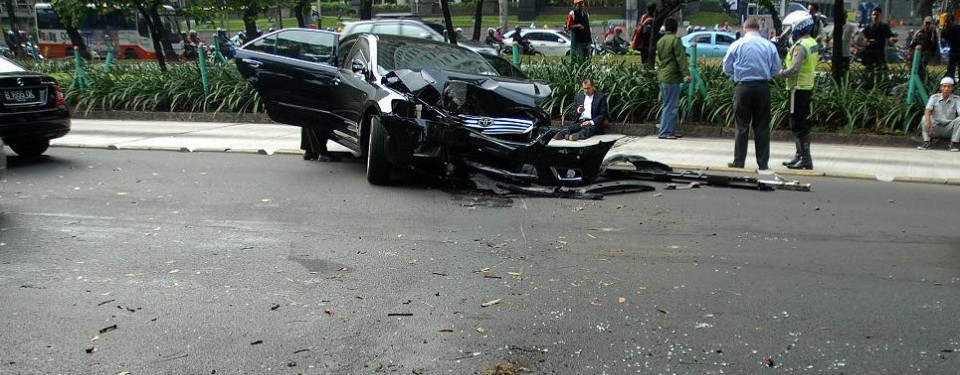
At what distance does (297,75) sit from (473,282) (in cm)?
582

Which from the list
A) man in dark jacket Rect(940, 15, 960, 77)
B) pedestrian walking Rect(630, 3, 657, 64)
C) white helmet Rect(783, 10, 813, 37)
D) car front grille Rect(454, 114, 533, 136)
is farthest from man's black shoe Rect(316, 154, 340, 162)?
A: man in dark jacket Rect(940, 15, 960, 77)

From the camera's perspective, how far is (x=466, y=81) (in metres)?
9.28

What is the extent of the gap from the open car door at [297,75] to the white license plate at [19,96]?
2.43 metres

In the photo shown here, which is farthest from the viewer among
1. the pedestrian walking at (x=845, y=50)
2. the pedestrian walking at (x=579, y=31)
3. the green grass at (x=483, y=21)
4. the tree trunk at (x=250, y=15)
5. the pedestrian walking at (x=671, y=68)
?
the green grass at (x=483, y=21)

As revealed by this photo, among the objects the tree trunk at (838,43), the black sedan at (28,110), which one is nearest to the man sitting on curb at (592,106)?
the tree trunk at (838,43)

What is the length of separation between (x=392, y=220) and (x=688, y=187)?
3.23 m

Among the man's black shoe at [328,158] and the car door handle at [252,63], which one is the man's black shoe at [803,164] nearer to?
the man's black shoe at [328,158]

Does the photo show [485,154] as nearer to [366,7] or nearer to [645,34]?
[645,34]

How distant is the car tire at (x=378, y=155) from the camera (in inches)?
345

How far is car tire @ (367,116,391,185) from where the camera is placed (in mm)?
8766

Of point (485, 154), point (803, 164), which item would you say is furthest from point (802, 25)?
point (485, 154)

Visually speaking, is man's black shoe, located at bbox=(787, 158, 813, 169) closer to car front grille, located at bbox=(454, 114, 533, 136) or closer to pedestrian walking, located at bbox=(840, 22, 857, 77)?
car front grille, located at bbox=(454, 114, 533, 136)

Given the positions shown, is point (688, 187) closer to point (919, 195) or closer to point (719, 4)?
point (919, 195)

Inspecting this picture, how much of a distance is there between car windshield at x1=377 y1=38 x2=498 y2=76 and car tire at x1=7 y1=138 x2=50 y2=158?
15.2ft
